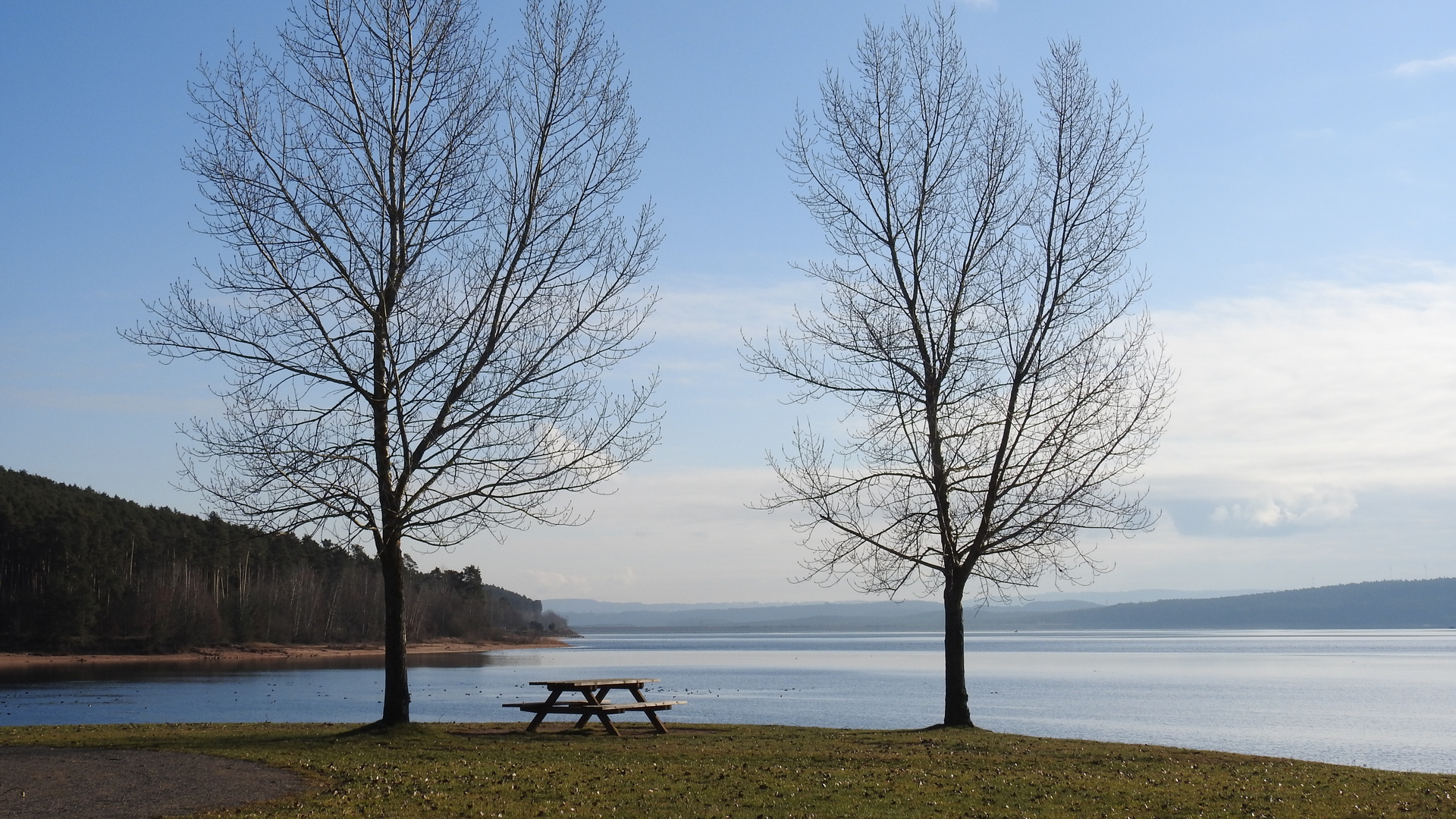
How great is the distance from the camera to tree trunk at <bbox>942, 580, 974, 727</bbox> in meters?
20.8

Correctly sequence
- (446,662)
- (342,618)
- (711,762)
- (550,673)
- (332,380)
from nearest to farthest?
(711,762) < (332,380) < (550,673) < (446,662) < (342,618)

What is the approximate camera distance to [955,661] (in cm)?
2084

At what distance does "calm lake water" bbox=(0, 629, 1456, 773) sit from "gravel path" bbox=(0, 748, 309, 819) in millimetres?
17623

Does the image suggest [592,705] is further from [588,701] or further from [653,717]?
[653,717]

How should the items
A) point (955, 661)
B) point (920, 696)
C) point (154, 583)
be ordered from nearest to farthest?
point (955, 661) → point (920, 696) → point (154, 583)

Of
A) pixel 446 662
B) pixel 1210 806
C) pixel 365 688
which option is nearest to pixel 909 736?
pixel 1210 806

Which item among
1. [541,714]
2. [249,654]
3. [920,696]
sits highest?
Result: [541,714]

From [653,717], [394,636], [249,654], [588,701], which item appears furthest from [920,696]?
[249,654]

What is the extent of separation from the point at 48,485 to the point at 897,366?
10221 cm

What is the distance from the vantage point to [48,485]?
328ft

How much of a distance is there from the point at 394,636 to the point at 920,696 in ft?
113

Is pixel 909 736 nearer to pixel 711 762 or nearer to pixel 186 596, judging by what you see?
pixel 711 762

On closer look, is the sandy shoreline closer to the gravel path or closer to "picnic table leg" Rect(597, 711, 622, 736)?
"picnic table leg" Rect(597, 711, 622, 736)

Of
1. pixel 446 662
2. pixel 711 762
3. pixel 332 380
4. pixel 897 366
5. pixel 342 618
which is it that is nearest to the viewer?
pixel 711 762
